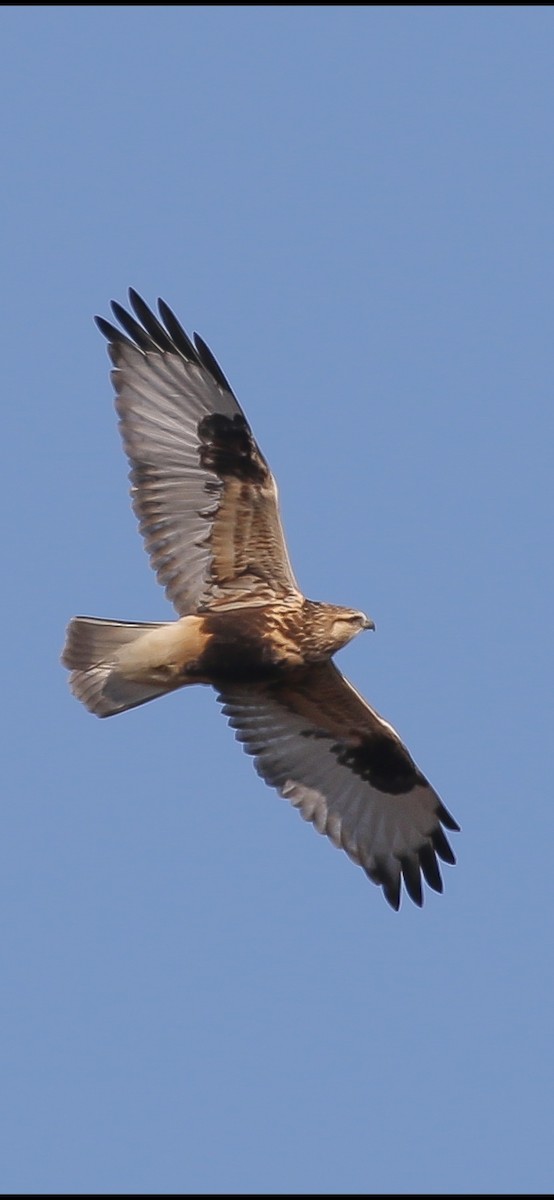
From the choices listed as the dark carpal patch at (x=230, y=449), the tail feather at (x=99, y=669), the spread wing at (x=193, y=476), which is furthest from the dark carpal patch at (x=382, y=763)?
the dark carpal patch at (x=230, y=449)

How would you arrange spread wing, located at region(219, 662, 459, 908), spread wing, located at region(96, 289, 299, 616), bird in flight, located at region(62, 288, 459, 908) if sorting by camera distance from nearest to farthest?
bird in flight, located at region(62, 288, 459, 908) → spread wing, located at region(96, 289, 299, 616) → spread wing, located at region(219, 662, 459, 908)

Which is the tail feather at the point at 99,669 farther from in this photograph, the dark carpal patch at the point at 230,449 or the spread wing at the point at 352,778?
the dark carpal patch at the point at 230,449

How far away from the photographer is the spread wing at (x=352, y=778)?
12984mm

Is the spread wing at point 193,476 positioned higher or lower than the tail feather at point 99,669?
higher

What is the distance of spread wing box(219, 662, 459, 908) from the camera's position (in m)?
13.0

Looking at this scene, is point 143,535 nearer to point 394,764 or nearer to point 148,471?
point 148,471

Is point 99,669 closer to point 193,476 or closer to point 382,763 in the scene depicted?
point 193,476

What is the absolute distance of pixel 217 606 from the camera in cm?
1241

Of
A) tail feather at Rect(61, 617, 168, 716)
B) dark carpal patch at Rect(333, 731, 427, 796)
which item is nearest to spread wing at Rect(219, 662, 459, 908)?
dark carpal patch at Rect(333, 731, 427, 796)

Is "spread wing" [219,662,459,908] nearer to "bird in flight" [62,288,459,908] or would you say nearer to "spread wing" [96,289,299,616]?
"bird in flight" [62,288,459,908]

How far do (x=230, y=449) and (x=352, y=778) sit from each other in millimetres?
2234

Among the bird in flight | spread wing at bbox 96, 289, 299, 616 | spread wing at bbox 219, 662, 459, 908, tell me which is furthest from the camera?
spread wing at bbox 219, 662, 459, 908

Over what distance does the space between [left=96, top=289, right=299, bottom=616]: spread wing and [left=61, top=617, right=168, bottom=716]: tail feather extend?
1.50ft

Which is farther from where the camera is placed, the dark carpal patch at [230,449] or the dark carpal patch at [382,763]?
the dark carpal patch at [382,763]
